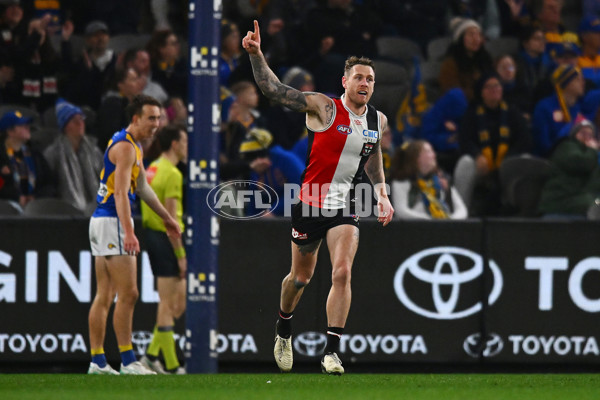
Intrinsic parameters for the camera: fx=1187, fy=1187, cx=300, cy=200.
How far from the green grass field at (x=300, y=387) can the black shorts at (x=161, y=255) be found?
1.77m

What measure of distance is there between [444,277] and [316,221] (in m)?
3.00

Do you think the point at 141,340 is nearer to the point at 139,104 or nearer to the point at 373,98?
the point at 139,104

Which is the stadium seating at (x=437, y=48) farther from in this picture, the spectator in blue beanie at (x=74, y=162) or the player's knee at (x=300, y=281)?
the player's knee at (x=300, y=281)

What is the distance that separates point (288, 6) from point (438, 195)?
5.10 m

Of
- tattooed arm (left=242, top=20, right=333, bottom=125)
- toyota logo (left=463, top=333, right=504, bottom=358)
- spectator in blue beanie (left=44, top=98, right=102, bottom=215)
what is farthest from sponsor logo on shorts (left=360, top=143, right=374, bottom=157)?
spectator in blue beanie (left=44, top=98, right=102, bottom=215)

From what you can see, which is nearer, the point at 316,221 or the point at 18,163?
the point at 316,221

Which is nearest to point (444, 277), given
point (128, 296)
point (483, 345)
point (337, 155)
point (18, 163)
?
point (483, 345)

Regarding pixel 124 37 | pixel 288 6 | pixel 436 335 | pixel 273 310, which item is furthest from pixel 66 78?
pixel 436 335

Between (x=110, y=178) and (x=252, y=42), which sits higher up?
(x=252, y=42)

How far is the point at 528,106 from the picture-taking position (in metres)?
15.7

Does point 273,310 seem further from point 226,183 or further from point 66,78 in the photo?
point 66,78

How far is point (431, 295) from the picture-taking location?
11.9 meters

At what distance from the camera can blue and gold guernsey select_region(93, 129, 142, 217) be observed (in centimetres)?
1007

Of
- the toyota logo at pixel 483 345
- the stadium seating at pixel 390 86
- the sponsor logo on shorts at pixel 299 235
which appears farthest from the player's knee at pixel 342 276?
the stadium seating at pixel 390 86
